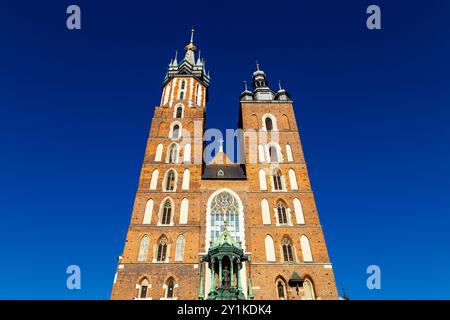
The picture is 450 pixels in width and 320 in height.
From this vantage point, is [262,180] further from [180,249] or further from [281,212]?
[180,249]

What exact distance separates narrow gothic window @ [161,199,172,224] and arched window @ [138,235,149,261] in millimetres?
1849

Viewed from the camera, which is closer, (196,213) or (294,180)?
(196,213)

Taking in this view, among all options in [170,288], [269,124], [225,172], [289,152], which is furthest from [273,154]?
[170,288]

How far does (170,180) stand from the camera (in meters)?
26.0

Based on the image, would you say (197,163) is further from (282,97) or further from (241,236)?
(282,97)

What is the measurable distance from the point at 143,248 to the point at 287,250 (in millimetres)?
10397

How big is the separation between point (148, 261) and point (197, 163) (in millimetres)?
9408

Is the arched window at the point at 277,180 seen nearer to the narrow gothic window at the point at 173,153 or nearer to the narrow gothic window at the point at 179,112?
the narrow gothic window at the point at 173,153

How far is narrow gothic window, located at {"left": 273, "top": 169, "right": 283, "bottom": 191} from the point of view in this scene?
25641 mm

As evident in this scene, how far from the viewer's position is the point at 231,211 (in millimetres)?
23938

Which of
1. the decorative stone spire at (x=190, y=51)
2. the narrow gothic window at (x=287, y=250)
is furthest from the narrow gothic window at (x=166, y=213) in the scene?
the decorative stone spire at (x=190, y=51)
